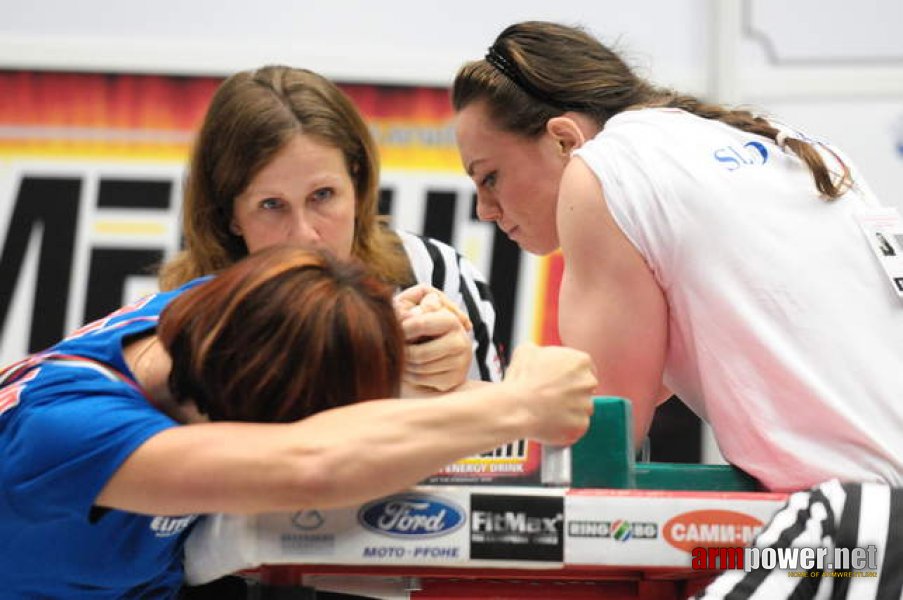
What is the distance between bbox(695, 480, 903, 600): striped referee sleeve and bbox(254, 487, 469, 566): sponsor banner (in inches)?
10.8

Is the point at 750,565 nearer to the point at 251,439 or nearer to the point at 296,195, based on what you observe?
the point at 251,439

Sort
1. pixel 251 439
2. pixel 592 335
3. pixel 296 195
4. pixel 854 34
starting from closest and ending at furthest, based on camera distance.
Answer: pixel 251 439 < pixel 592 335 < pixel 296 195 < pixel 854 34

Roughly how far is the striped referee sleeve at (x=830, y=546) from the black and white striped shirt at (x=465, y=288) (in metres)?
1.18

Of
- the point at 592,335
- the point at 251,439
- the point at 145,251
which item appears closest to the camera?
the point at 251,439

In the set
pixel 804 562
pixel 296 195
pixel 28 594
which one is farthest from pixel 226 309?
pixel 296 195

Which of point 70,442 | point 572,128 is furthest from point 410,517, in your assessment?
point 572,128

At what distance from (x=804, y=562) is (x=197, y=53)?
9.93 ft

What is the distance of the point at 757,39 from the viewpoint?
404cm

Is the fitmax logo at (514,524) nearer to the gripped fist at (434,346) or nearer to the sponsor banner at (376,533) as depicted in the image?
the sponsor banner at (376,533)

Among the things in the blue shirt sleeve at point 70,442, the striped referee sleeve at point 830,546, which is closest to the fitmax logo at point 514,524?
the striped referee sleeve at point 830,546

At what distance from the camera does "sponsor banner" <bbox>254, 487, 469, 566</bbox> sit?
1278 millimetres

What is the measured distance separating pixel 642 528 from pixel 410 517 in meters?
0.25

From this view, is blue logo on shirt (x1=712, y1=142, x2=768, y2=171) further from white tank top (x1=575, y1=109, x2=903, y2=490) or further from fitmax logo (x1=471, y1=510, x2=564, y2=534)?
fitmax logo (x1=471, y1=510, x2=564, y2=534)

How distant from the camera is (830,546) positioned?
1300 mm
